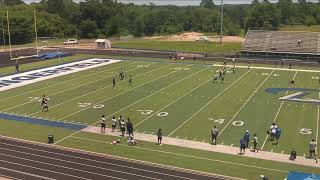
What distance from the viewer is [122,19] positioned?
4695 inches

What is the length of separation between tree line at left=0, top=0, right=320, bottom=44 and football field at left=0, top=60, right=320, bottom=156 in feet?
160

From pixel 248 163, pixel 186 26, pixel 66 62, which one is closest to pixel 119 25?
pixel 186 26

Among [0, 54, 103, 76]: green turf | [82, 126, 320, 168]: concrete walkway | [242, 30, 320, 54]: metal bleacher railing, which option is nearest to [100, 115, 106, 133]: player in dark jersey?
[82, 126, 320, 168]: concrete walkway

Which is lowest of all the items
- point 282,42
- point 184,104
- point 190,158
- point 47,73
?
point 190,158

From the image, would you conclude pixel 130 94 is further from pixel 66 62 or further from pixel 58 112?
pixel 66 62

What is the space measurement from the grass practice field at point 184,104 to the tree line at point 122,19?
48523mm

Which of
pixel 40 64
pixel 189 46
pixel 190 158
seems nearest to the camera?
pixel 190 158

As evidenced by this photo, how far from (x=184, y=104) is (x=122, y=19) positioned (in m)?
87.7

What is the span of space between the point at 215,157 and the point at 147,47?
58374 millimetres

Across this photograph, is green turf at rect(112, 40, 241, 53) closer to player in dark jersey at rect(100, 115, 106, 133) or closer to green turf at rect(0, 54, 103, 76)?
green turf at rect(0, 54, 103, 76)

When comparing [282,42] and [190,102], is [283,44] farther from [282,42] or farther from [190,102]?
[190,102]

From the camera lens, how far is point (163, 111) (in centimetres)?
3256

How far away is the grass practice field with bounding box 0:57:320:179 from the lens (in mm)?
27500

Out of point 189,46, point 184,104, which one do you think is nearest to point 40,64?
point 184,104
